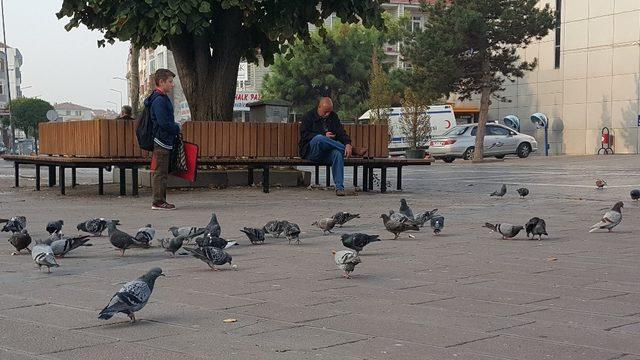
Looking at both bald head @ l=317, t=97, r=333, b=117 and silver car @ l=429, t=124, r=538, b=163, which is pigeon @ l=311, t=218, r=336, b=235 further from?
silver car @ l=429, t=124, r=538, b=163

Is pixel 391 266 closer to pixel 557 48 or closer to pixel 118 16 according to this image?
pixel 118 16

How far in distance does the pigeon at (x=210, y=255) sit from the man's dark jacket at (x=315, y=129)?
26.3 ft

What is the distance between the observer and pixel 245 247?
340 inches

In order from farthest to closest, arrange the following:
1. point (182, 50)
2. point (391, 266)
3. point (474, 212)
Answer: point (182, 50), point (474, 212), point (391, 266)

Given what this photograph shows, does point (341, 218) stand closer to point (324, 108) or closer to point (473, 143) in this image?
point (324, 108)

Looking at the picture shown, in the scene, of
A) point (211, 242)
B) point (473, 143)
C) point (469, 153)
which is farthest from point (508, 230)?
point (469, 153)

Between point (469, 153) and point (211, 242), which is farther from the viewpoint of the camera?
point (469, 153)

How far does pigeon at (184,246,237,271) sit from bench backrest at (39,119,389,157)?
7504 mm

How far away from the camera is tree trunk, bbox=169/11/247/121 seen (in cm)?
1639

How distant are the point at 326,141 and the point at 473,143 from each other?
26058 mm

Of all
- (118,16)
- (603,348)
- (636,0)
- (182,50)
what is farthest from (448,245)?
(636,0)

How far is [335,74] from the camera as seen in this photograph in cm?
6156

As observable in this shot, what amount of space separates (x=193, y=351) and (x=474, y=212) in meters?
8.53

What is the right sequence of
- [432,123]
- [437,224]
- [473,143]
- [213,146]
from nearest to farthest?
1. [437,224]
2. [213,146]
3. [473,143]
4. [432,123]
